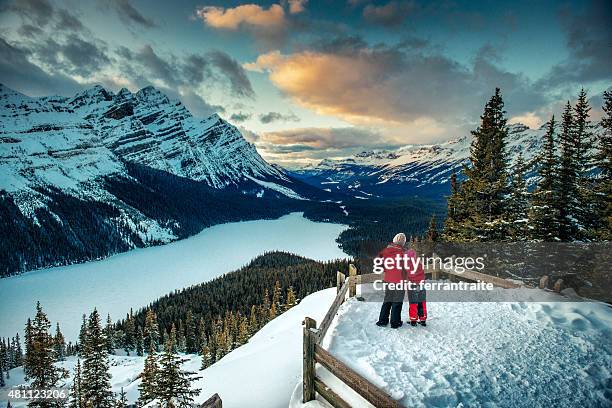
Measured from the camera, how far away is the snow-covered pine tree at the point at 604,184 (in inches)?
651

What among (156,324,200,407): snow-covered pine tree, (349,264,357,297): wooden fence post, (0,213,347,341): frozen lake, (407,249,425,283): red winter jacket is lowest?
(0,213,347,341): frozen lake

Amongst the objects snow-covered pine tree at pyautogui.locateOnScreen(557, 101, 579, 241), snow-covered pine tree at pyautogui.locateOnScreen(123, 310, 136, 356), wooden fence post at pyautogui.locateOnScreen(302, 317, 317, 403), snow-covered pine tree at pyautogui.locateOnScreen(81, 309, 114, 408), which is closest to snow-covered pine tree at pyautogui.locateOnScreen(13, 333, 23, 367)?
snow-covered pine tree at pyautogui.locateOnScreen(123, 310, 136, 356)

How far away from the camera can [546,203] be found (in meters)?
18.6

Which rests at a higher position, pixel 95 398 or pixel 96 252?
pixel 95 398

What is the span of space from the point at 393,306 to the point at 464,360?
238cm

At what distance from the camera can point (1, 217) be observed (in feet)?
478

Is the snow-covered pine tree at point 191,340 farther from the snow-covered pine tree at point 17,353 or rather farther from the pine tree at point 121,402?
the snow-covered pine tree at point 17,353

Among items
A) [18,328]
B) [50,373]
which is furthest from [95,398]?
[18,328]

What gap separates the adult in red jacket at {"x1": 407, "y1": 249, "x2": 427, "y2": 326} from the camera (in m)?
9.25

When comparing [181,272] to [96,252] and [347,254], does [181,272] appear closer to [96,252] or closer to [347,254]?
[96,252]

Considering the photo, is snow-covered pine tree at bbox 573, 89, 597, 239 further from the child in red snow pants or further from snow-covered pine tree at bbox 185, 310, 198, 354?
snow-covered pine tree at bbox 185, 310, 198, 354

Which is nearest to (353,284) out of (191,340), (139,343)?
(191,340)

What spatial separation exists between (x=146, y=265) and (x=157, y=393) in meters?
161

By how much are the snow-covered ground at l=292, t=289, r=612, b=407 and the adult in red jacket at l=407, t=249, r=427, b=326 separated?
1.06 feet
